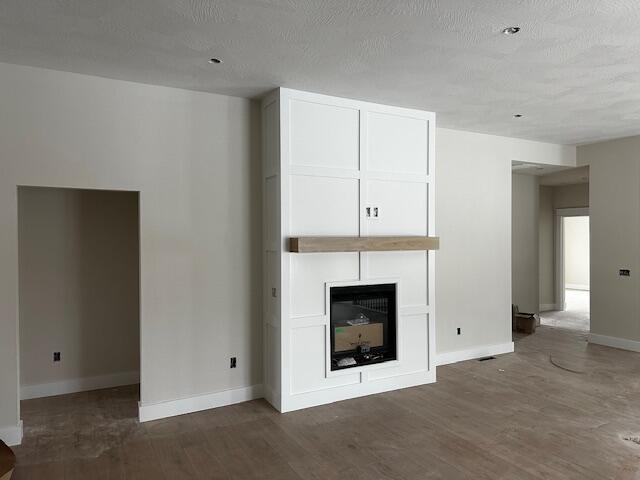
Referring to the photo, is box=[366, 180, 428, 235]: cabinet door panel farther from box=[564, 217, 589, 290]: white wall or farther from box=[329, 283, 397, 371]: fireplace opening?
box=[564, 217, 589, 290]: white wall

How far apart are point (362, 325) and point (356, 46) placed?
2.56 m

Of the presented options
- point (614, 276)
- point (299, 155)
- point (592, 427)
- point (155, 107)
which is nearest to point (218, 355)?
point (299, 155)

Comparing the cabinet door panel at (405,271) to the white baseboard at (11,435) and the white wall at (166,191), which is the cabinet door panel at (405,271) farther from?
the white baseboard at (11,435)

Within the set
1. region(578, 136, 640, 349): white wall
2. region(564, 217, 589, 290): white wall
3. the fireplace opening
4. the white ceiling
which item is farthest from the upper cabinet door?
region(564, 217, 589, 290): white wall

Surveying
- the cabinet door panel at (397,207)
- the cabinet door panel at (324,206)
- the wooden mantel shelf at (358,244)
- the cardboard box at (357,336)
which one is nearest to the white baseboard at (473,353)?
the cardboard box at (357,336)

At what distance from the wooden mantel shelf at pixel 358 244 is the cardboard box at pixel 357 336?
2.61 ft

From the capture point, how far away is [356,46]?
3.09m

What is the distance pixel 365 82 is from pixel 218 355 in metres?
2.77

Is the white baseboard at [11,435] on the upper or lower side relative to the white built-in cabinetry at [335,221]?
lower

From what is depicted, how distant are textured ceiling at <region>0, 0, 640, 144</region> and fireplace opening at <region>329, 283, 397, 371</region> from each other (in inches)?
74.5

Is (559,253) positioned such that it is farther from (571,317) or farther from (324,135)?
(324,135)

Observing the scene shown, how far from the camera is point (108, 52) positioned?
316cm

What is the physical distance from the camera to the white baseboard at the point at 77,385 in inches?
169

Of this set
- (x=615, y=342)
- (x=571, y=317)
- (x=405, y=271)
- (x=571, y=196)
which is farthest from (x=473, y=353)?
Result: (x=571, y=196)
